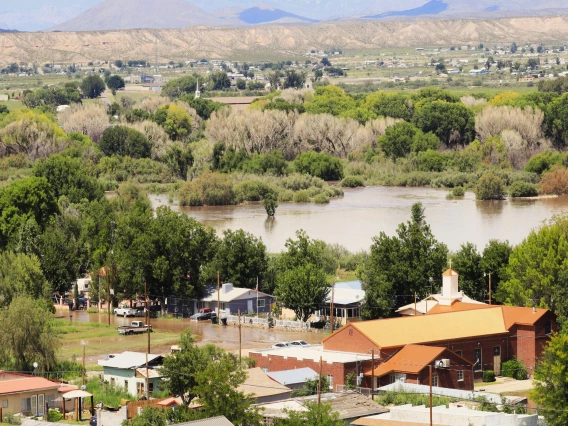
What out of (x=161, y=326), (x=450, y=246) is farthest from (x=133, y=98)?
(x=161, y=326)

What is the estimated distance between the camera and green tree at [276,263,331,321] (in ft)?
120

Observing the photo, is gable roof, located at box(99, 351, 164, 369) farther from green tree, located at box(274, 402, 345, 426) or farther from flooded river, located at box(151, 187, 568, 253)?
flooded river, located at box(151, 187, 568, 253)

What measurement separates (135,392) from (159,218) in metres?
12.4

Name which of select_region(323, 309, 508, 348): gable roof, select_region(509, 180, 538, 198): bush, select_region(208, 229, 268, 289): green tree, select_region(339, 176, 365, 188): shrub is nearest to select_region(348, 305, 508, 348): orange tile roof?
select_region(323, 309, 508, 348): gable roof

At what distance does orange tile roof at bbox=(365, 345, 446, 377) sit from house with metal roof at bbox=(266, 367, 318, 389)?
3.53ft

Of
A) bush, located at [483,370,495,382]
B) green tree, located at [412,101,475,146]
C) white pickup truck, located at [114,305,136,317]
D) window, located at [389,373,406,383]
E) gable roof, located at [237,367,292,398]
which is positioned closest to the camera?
gable roof, located at [237,367,292,398]

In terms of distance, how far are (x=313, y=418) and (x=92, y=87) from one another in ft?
330

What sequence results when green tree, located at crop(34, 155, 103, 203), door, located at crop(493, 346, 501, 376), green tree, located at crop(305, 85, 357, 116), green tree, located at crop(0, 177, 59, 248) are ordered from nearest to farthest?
door, located at crop(493, 346, 501, 376), green tree, located at crop(0, 177, 59, 248), green tree, located at crop(34, 155, 103, 203), green tree, located at crop(305, 85, 357, 116)

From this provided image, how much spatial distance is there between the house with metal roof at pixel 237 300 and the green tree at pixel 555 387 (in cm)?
1374

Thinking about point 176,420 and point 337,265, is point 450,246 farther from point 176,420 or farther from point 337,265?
point 176,420

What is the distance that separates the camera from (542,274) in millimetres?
33844

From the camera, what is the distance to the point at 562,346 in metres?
25.8

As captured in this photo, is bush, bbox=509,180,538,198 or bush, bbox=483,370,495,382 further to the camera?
bush, bbox=509,180,538,198

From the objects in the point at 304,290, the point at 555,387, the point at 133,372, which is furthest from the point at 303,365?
the point at 304,290
